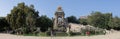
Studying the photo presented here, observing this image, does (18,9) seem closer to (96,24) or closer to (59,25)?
(59,25)

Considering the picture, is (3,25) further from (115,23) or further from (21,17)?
(115,23)

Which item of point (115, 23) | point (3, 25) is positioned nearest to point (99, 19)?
point (115, 23)

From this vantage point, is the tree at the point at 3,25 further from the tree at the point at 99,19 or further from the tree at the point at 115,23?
the tree at the point at 115,23

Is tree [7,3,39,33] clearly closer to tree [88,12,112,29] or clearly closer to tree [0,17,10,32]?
tree [0,17,10,32]

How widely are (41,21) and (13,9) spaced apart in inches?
382

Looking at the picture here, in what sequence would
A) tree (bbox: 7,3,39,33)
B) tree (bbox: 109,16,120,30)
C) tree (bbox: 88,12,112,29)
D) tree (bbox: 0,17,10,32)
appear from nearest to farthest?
tree (bbox: 7,3,39,33)
tree (bbox: 0,17,10,32)
tree (bbox: 109,16,120,30)
tree (bbox: 88,12,112,29)

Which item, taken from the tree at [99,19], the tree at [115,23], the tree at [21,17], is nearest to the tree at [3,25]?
the tree at [21,17]

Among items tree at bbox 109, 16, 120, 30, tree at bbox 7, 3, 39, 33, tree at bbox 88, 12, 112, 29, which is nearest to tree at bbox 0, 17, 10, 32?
tree at bbox 7, 3, 39, 33

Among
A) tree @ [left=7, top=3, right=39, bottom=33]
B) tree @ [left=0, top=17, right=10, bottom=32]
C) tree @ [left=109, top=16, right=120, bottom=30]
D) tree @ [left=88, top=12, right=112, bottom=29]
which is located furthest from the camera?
tree @ [left=88, top=12, right=112, bottom=29]

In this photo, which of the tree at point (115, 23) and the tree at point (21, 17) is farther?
the tree at point (115, 23)

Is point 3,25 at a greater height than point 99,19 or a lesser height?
lesser

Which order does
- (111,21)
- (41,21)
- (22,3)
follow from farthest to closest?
(111,21)
(41,21)
(22,3)

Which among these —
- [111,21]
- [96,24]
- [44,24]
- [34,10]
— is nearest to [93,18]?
[96,24]

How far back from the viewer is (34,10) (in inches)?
2050
